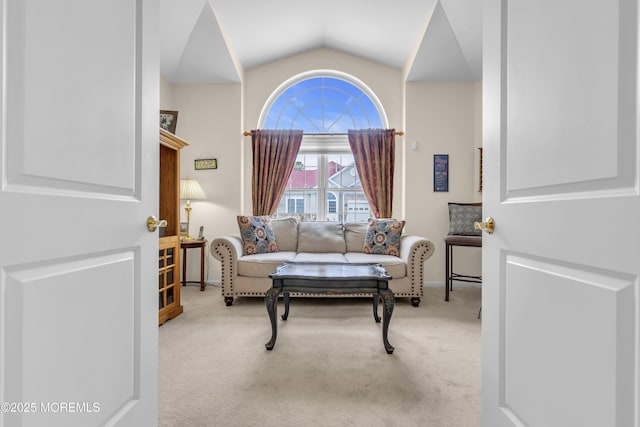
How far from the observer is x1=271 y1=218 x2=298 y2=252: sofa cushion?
394 centimetres

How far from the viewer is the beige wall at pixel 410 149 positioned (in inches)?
163

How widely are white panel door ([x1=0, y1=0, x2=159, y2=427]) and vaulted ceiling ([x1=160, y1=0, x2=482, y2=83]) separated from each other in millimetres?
2601

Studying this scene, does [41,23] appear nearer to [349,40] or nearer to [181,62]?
[181,62]

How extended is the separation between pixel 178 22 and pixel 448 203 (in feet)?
11.8

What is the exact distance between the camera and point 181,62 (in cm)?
377

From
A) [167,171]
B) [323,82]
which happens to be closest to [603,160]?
[167,171]

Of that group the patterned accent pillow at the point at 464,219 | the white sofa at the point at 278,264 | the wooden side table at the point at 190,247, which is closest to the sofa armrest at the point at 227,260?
the white sofa at the point at 278,264

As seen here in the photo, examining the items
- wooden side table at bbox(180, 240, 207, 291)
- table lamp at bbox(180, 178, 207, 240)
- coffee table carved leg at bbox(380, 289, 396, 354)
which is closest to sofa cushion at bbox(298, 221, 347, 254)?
wooden side table at bbox(180, 240, 207, 291)

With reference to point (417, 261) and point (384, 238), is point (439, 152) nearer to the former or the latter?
point (384, 238)

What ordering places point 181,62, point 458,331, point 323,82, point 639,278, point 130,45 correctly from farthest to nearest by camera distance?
point 323,82 < point 181,62 < point 458,331 < point 130,45 < point 639,278

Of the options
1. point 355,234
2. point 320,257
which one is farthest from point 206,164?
point 355,234

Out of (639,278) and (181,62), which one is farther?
(181,62)

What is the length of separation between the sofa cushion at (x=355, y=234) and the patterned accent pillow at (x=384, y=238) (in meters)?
0.15

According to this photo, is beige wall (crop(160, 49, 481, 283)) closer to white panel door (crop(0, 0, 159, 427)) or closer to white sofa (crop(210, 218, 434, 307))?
white sofa (crop(210, 218, 434, 307))
